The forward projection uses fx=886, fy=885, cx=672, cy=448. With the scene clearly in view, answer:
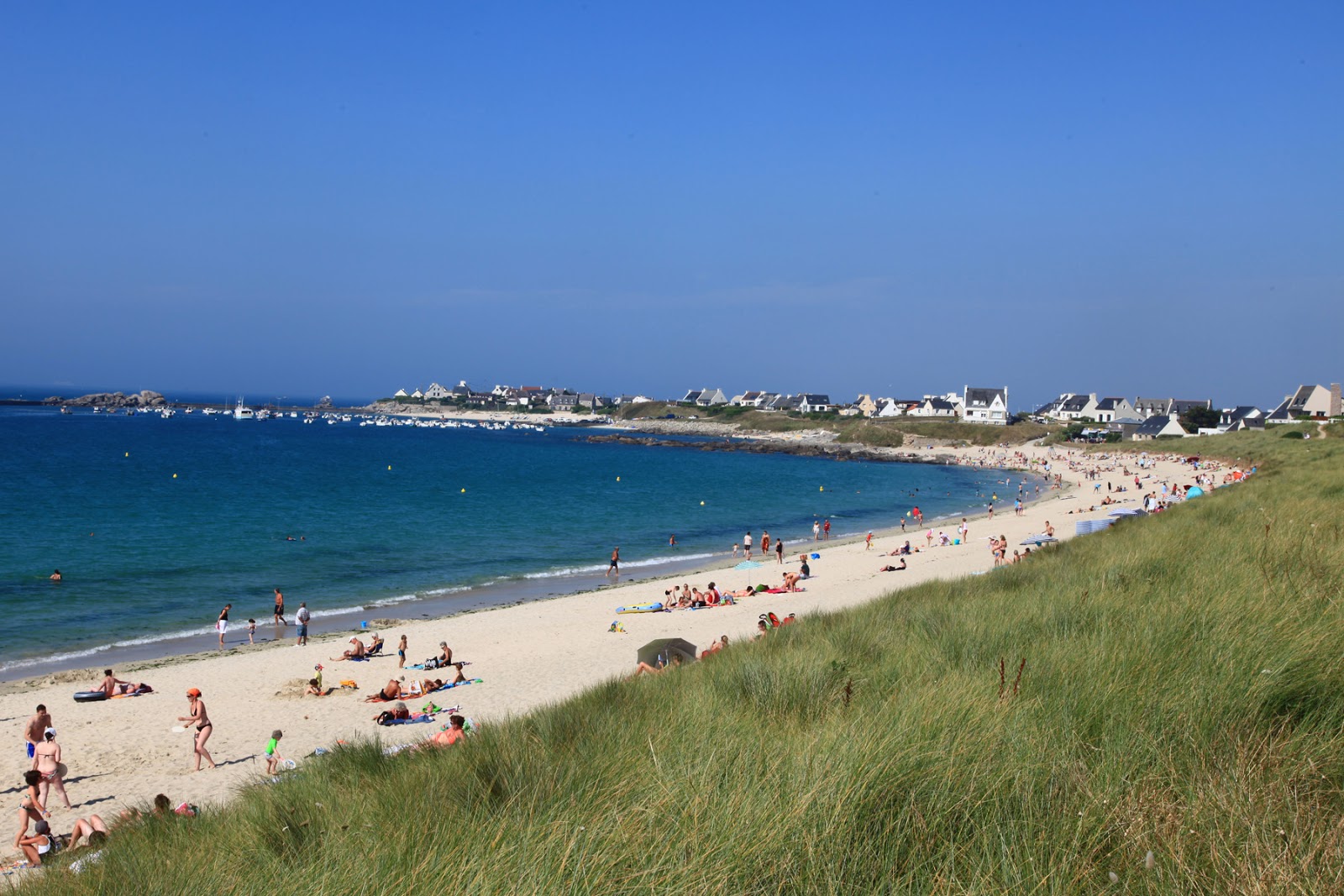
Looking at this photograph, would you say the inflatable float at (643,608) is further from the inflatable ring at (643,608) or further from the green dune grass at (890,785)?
the green dune grass at (890,785)

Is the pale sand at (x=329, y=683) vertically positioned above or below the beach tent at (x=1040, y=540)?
below

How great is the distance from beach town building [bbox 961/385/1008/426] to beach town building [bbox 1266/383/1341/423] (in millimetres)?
32760

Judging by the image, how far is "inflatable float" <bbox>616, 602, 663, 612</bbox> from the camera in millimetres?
22989

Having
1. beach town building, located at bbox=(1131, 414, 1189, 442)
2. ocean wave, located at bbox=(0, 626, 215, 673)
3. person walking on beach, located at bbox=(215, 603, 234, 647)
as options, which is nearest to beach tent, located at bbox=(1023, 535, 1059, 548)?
person walking on beach, located at bbox=(215, 603, 234, 647)

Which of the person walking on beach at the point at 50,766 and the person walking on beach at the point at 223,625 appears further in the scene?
the person walking on beach at the point at 223,625

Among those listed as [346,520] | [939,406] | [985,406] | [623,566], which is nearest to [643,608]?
[623,566]

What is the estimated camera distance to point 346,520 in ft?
133

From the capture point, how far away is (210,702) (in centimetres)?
1514

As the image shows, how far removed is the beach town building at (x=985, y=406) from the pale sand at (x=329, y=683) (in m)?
91.9

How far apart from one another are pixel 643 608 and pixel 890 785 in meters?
20.2

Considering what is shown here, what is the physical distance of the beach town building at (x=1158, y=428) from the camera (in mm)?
91562

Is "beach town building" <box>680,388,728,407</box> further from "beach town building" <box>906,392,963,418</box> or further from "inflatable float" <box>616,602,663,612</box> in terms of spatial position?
"inflatable float" <box>616,602,663,612</box>

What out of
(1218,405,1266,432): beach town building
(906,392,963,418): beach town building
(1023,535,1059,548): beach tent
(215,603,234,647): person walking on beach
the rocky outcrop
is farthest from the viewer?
→ the rocky outcrop

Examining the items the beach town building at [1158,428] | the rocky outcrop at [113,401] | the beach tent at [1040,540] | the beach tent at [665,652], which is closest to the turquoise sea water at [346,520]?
the beach tent at [1040,540]
